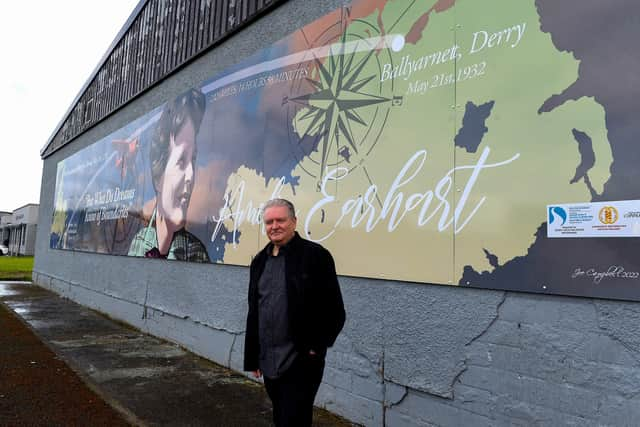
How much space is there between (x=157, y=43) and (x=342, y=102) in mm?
5841

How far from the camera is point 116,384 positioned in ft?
16.0

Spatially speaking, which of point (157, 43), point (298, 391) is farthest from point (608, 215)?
point (157, 43)

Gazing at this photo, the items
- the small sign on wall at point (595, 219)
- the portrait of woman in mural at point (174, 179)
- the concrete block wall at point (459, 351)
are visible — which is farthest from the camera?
the portrait of woman in mural at point (174, 179)

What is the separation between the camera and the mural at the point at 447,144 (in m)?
2.63

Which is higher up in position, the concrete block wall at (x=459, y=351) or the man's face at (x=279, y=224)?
the man's face at (x=279, y=224)

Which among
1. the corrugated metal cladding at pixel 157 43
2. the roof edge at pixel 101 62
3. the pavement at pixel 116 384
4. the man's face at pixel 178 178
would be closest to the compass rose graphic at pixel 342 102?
the corrugated metal cladding at pixel 157 43

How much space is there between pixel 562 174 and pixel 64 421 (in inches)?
165

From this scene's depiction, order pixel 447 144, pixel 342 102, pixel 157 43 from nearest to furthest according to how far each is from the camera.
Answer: pixel 447 144, pixel 342 102, pixel 157 43

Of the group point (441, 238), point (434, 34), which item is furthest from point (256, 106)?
point (441, 238)

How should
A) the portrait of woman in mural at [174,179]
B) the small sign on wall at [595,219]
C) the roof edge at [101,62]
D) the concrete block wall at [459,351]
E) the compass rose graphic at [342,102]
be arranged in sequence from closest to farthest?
the small sign on wall at [595,219], the concrete block wall at [459,351], the compass rose graphic at [342,102], the portrait of woman in mural at [174,179], the roof edge at [101,62]

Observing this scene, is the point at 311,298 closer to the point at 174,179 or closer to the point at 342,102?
the point at 342,102

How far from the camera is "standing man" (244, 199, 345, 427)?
2.55 meters

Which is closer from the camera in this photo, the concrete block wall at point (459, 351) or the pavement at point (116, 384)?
the concrete block wall at point (459, 351)

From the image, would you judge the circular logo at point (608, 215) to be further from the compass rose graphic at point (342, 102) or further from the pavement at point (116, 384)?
the pavement at point (116, 384)
